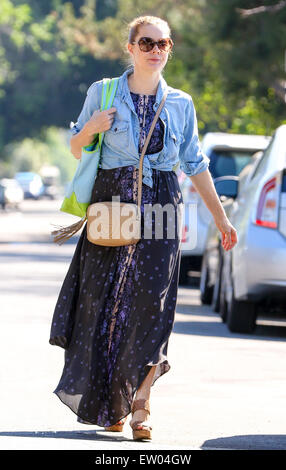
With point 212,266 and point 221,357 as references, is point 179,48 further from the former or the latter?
point 221,357

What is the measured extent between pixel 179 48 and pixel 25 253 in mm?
14896

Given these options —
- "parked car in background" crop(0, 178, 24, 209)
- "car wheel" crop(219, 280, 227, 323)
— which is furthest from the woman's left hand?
"parked car in background" crop(0, 178, 24, 209)

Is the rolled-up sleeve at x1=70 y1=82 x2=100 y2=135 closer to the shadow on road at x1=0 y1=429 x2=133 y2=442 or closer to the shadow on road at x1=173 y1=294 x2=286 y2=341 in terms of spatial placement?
the shadow on road at x1=0 y1=429 x2=133 y2=442

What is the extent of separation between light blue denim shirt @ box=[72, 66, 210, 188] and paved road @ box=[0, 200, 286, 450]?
512 millimetres

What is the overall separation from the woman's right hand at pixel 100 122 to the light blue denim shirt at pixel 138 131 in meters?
0.06

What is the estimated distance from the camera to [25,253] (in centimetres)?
2286

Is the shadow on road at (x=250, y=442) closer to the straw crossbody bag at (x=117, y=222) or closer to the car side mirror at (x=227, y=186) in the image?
the straw crossbody bag at (x=117, y=222)

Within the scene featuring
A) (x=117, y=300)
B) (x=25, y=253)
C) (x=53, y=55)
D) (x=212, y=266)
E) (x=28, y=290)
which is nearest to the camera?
(x=117, y=300)

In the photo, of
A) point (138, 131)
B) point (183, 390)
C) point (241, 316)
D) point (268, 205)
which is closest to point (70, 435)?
point (138, 131)

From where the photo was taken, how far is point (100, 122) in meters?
5.87

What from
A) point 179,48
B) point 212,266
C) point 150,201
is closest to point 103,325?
point 150,201

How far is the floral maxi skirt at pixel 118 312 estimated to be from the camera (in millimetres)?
5895

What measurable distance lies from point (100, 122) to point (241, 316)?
5061 mm

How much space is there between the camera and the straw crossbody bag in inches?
233
